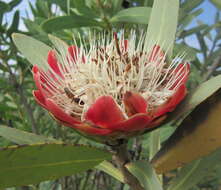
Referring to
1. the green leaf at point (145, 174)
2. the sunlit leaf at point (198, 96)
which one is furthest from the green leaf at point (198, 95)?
the green leaf at point (145, 174)

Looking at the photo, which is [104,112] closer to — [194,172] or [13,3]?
[194,172]

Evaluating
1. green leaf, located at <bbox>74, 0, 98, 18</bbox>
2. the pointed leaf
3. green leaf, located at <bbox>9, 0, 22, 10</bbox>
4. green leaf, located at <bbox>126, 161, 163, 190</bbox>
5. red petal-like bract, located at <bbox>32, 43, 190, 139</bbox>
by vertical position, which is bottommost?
green leaf, located at <bbox>126, 161, 163, 190</bbox>

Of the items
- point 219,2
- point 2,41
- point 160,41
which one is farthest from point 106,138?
point 2,41

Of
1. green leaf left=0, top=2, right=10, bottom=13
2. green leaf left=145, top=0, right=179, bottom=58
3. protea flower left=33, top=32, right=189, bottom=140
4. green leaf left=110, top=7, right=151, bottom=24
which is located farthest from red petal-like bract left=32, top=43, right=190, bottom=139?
green leaf left=0, top=2, right=10, bottom=13

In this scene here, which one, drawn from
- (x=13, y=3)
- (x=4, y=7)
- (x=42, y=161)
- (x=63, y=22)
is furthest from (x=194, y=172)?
(x=13, y=3)

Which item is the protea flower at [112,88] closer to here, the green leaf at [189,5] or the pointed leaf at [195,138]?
the pointed leaf at [195,138]

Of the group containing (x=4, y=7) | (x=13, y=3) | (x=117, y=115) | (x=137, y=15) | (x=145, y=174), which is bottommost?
(x=145, y=174)

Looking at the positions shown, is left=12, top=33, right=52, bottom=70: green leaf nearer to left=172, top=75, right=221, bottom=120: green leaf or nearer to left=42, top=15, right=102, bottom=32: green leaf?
left=42, top=15, right=102, bottom=32: green leaf
